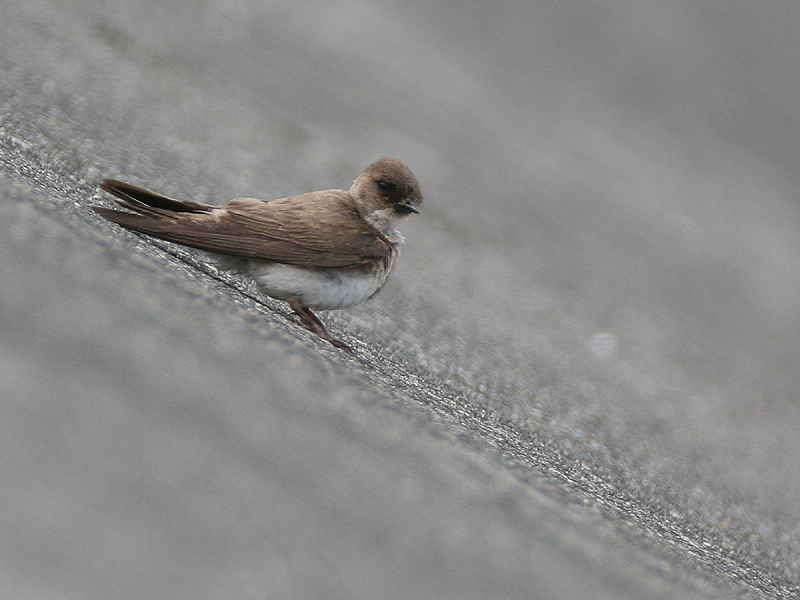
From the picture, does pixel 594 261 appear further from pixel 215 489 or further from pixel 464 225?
pixel 215 489

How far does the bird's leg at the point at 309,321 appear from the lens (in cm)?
279

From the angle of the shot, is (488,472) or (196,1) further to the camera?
(196,1)

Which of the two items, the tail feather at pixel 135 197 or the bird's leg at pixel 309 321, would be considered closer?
the tail feather at pixel 135 197

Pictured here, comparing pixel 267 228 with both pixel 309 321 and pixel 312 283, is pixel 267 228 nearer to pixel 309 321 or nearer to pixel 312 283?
pixel 312 283

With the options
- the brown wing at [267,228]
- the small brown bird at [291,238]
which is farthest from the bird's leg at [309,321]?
the brown wing at [267,228]

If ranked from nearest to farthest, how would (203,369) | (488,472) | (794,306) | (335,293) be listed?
(203,369) → (488,472) → (335,293) → (794,306)

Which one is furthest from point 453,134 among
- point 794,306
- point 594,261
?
point 794,306

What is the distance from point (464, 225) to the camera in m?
4.39

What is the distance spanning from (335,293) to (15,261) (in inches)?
36.2

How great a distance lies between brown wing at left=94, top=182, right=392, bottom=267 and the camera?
2537 mm

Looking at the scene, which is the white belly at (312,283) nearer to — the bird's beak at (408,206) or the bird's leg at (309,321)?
the bird's leg at (309,321)

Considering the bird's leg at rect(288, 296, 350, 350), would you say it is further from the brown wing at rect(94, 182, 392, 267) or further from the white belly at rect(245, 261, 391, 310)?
the brown wing at rect(94, 182, 392, 267)

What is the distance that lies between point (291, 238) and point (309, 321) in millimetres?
276

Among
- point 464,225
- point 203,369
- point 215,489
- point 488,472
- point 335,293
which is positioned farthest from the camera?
point 464,225
